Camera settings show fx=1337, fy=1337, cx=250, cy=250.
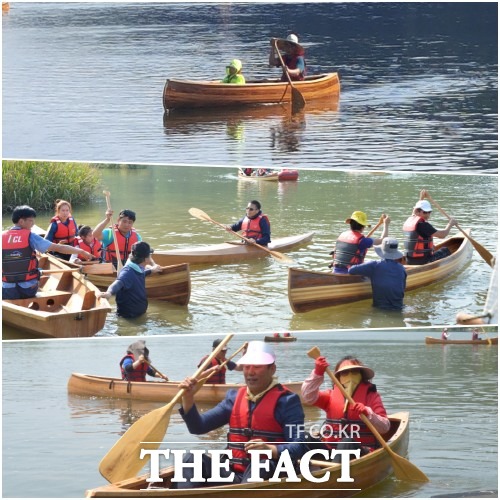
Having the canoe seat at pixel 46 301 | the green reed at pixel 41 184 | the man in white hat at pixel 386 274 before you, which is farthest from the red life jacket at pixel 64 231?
the green reed at pixel 41 184

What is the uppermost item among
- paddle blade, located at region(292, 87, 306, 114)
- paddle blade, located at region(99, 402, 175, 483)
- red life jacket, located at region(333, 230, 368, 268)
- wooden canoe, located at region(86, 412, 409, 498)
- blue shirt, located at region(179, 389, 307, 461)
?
paddle blade, located at region(292, 87, 306, 114)

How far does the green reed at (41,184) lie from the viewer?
43.2ft

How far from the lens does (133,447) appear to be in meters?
6.33

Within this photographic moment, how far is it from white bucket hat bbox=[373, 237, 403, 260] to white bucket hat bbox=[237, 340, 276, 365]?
3335 mm

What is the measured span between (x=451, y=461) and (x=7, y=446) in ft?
8.54

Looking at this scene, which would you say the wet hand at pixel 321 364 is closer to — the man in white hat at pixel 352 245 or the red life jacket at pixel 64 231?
the man in white hat at pixel 352 245

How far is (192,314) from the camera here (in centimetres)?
981

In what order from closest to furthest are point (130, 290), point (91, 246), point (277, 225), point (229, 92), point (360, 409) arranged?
1. point (360, 409)
2. point (130, 290)
3. point (91, 246)
4. point (277, 225)
5. point (229, 92)

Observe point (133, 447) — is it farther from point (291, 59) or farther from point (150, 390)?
point (291, 59)

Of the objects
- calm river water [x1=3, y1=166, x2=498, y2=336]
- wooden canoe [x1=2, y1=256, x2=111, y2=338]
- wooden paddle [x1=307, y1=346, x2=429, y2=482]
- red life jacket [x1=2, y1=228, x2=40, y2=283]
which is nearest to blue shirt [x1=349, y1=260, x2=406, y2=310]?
calm river water [x1=3, y1=166, x2=498, y2=336]

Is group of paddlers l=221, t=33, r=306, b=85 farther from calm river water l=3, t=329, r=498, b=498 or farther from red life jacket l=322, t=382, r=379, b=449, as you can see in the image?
red life jacket l=322, t=382, r=379, b=449

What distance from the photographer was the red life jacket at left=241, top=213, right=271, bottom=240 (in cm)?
1115

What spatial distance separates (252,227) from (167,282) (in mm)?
1663

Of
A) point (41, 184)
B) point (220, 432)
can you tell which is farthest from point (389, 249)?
point (41, 184)
